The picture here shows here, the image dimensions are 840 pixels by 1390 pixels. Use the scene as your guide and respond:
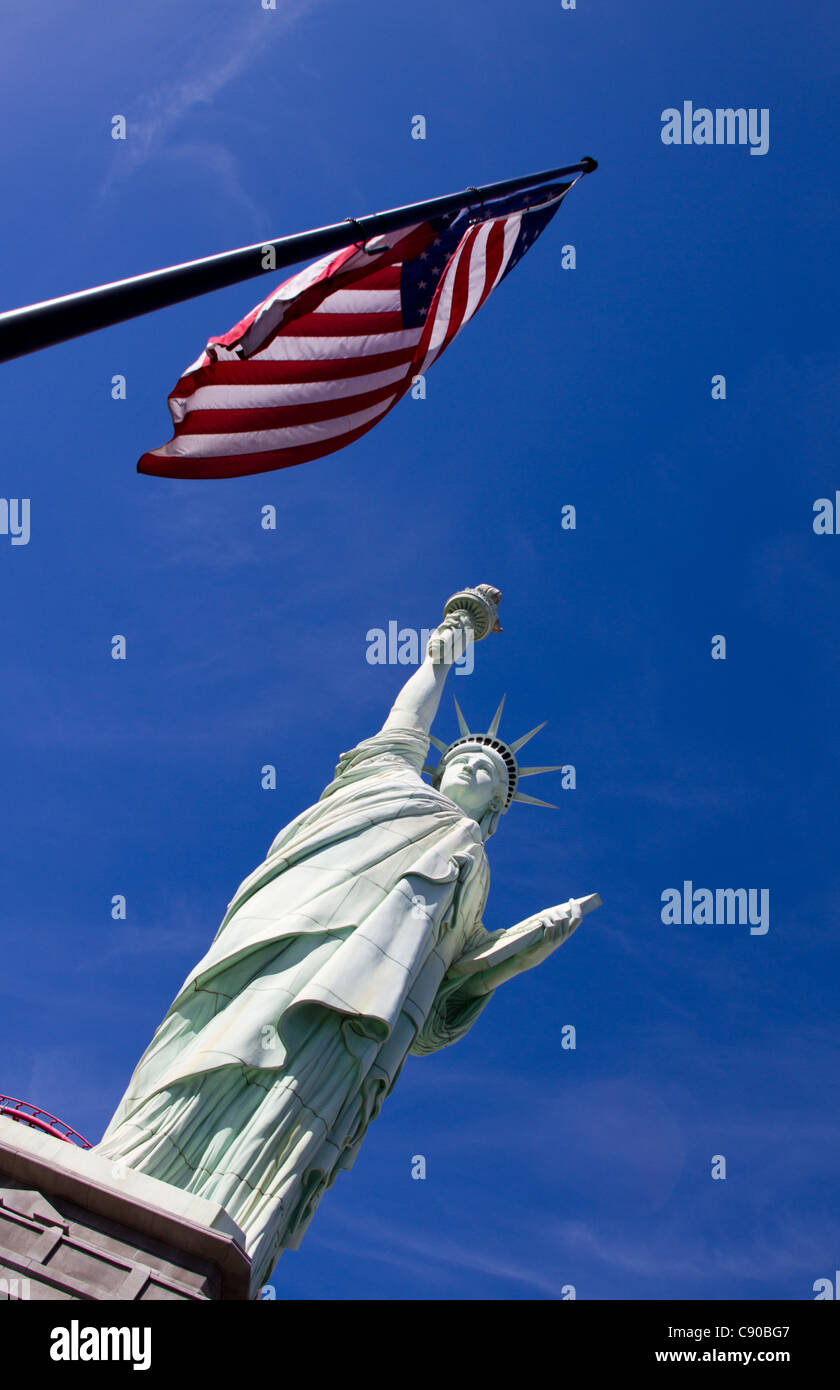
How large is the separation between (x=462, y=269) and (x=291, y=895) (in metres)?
8.01

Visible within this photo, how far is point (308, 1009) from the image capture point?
42.2ft

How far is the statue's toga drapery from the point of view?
11570 millimetres

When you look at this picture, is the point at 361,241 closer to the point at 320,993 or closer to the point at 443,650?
the point at 320,993

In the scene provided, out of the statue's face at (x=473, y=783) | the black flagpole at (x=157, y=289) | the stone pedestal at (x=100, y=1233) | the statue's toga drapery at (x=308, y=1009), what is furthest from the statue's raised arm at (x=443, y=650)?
the black flagpole at (x=157, y=289)

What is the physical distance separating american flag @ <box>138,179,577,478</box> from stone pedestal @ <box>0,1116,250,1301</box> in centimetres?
594

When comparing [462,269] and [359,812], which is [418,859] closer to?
[359,812]

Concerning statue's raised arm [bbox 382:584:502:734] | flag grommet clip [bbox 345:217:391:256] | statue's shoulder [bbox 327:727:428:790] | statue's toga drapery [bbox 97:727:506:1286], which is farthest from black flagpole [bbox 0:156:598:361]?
statue's raised arm [bbox 382:584:502:734]

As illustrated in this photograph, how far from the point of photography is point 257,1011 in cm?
1281

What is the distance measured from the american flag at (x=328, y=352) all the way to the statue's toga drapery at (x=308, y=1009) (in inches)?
259

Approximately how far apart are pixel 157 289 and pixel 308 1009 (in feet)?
28.9

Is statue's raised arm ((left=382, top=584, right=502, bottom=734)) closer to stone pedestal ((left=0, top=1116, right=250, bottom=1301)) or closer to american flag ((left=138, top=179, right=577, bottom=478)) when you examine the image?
american flag ((left=138, top=179, right=577, bottom=478))

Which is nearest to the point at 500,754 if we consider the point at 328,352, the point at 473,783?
the point at 473,783

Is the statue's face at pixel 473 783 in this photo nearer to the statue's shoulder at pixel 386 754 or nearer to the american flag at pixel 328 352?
the statue's shoulder at pixel 386 754
